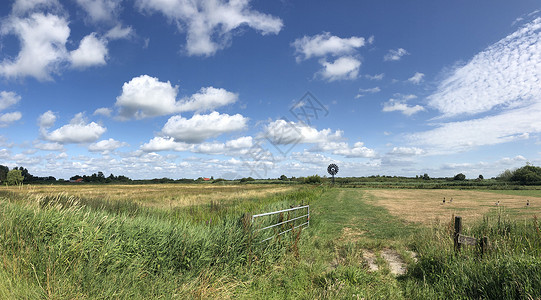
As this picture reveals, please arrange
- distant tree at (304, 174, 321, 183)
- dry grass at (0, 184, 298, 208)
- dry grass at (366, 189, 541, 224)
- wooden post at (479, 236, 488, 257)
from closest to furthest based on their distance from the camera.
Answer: wooden post at (479, 236, 488, 257)
dry grass at (0, 184, 298, 208)
dry grass at (366, 189, 541, 224)
distant tree at (304, 174, 321, 183)

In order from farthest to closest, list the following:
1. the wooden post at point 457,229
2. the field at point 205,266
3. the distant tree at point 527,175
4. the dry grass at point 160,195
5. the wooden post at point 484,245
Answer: the distant tree at point 527,175, the dry grass at point 160,195, the wooden post at point 457,229, the wooden post at point 484,245, the field at point 205,266

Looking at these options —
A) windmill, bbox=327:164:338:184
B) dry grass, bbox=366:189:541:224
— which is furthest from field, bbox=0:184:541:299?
windmill, bbox=327:164:338:184

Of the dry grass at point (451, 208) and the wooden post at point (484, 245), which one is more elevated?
the wooden post at point (484, 245)

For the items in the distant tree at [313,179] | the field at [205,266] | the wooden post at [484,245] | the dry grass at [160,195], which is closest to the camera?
the field at [205,266]

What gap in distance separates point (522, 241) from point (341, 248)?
17.1ft

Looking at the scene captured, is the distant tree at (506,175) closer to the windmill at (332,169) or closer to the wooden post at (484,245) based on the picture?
the windmill at (332,169)

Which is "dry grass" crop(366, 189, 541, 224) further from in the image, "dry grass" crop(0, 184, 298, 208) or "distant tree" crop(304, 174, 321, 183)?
"distant tree" crop(304, 174, 321, 183)

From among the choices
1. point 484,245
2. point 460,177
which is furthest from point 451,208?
point 460,177

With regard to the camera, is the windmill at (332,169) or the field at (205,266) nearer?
the field at (205,266)

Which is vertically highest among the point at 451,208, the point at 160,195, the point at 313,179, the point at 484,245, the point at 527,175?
the point at 527,175

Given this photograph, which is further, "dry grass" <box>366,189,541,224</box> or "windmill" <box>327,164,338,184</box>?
"windmill" <box>327,164,338,184</box>

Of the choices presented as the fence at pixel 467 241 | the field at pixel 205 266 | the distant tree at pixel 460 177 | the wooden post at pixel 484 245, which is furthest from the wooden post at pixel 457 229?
the distant tree at pixel 460 177

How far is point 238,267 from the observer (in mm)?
6703

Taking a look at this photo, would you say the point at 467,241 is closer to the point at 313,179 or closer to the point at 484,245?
the point at 484,245
